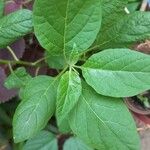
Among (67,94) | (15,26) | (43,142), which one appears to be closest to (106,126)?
(67,94)

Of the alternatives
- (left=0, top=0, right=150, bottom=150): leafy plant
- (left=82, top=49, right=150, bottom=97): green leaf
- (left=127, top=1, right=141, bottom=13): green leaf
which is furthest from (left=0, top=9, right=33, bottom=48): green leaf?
(left=127, top=1, right=141, bottom=13): green leaf

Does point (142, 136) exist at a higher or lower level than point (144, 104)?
lower

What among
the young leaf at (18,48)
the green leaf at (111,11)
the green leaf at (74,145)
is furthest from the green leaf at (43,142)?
the green leaf at (111,11)

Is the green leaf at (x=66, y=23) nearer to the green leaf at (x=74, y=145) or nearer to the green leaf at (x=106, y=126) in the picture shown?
the green leaf at (x=106, y=126)

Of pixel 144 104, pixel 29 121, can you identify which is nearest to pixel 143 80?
pixel 29 121

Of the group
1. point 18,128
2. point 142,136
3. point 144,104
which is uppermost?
point 18,128

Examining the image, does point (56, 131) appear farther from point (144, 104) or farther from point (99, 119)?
point (99, 119)

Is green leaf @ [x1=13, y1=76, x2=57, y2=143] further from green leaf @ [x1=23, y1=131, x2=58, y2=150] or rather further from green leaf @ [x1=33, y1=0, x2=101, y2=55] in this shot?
green leaf @ [x1=23, y1=131, x2=58, y2=150]
